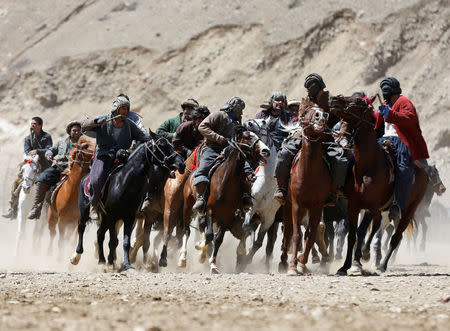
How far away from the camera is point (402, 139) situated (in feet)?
44.4

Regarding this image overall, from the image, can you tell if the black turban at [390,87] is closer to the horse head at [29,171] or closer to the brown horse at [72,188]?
the brown horse at [72,188]

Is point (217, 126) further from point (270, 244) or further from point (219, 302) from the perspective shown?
point (219, 302)

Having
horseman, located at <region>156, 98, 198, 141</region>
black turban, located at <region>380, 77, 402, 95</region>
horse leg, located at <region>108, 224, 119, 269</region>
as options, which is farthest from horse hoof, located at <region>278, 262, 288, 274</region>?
horseman, located at <region>156, 98, 198, 141</region>

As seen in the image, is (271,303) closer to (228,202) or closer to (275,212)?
(228,202)

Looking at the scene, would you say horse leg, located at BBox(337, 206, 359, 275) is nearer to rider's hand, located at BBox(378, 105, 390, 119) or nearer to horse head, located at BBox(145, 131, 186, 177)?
rider's hand, located at BBox(378, 105, 390, 119)

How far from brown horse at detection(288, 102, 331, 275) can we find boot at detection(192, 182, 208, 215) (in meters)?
1.55

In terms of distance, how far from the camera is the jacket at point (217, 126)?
1397 cm

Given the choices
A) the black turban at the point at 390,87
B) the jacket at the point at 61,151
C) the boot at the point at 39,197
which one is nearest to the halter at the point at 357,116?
the black turban at the point at 390,87

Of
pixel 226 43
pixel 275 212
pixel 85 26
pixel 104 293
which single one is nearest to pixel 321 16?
pixel 226 43

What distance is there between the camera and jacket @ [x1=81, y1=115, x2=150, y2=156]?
14008mm

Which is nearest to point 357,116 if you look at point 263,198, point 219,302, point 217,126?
point 217,126

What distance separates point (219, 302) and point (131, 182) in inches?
211

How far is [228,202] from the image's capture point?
1362 cm

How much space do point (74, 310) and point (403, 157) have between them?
7218 mm
